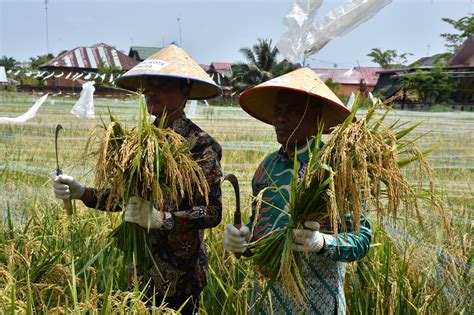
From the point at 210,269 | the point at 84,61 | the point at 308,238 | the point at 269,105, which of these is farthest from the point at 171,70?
the point at 84,61

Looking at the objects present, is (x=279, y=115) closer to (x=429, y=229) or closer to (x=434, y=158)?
(x=429, y=229)

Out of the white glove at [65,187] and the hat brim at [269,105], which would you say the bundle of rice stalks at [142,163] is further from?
the hat brim at [269,105]

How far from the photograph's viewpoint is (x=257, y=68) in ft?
119

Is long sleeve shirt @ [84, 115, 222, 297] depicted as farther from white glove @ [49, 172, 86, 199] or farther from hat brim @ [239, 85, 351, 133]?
hat brim @ [239, 85, 351, 133]

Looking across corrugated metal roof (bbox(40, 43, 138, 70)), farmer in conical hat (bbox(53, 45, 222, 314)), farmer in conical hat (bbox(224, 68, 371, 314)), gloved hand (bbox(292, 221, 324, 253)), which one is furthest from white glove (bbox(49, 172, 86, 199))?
corrugated metal roof (bbox(40, 43, 138, 70))

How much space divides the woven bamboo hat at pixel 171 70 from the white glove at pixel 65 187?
449 mm

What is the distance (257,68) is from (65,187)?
35221mm

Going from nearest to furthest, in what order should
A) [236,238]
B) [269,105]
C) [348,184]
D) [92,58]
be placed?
1. [348,184]
2. [236,238]
3. [269,105]
4. [92,58]

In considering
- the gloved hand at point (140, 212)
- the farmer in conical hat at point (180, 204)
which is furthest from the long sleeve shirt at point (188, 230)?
the gloved hand at point (140, 212)

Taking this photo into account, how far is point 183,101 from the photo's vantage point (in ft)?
6.50

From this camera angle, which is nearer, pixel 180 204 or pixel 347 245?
pixel 347 245

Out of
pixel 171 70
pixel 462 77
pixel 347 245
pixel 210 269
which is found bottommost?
pixel 210 269

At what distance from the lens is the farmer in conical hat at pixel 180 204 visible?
1.84 meters

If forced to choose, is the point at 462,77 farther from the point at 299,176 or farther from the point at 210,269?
the point at 299,176
